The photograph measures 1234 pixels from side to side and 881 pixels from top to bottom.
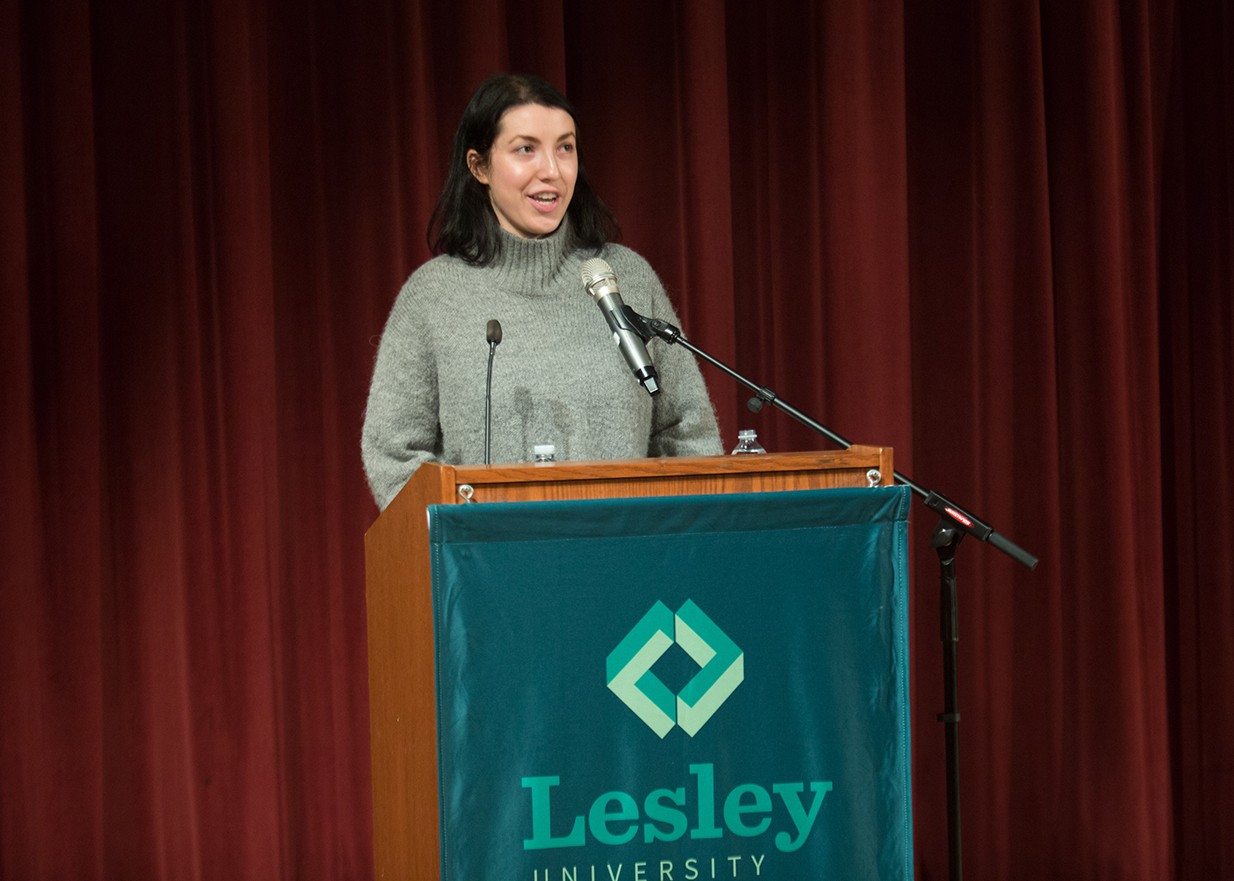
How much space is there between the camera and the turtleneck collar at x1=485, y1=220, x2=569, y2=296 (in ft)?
5.69

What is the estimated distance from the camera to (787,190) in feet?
9.71

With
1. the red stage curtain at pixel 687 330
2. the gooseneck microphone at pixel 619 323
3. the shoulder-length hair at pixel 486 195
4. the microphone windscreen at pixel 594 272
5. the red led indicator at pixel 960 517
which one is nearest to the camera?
the gooseneck microphone at pixel 619 323

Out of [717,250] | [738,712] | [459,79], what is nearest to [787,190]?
[717,250]

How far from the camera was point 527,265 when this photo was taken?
68.7 inches

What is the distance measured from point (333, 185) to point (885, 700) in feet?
6.91

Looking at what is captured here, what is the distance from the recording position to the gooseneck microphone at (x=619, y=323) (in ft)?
4.50

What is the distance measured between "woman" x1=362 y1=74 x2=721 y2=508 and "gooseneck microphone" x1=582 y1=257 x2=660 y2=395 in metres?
0.22

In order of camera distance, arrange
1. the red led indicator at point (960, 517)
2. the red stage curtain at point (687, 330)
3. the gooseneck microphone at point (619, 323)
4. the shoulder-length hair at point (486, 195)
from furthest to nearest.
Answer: the red stage curtain at point (687, 330) < the shoulder-length hair at point (486, 195) < the red led indicator at point (960, 517) < the gooseneck microphone at point (619, 323)

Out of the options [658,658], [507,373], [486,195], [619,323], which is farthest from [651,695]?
[486,195]

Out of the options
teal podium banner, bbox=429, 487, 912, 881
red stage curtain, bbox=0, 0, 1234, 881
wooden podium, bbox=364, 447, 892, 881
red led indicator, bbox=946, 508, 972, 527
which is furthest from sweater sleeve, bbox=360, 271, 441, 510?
red stage curtain, bbox=0, 0, 1234, 881

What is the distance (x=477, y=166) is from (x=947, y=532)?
3.04 feet

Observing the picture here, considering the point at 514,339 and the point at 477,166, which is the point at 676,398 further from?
the point at 477,166

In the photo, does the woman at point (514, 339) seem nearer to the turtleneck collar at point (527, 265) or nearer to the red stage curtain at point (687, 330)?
the turtleneck collar at point (527, 265)

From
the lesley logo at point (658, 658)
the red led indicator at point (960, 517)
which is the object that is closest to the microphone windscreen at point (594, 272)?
the lesley logo at point (658, 658)
